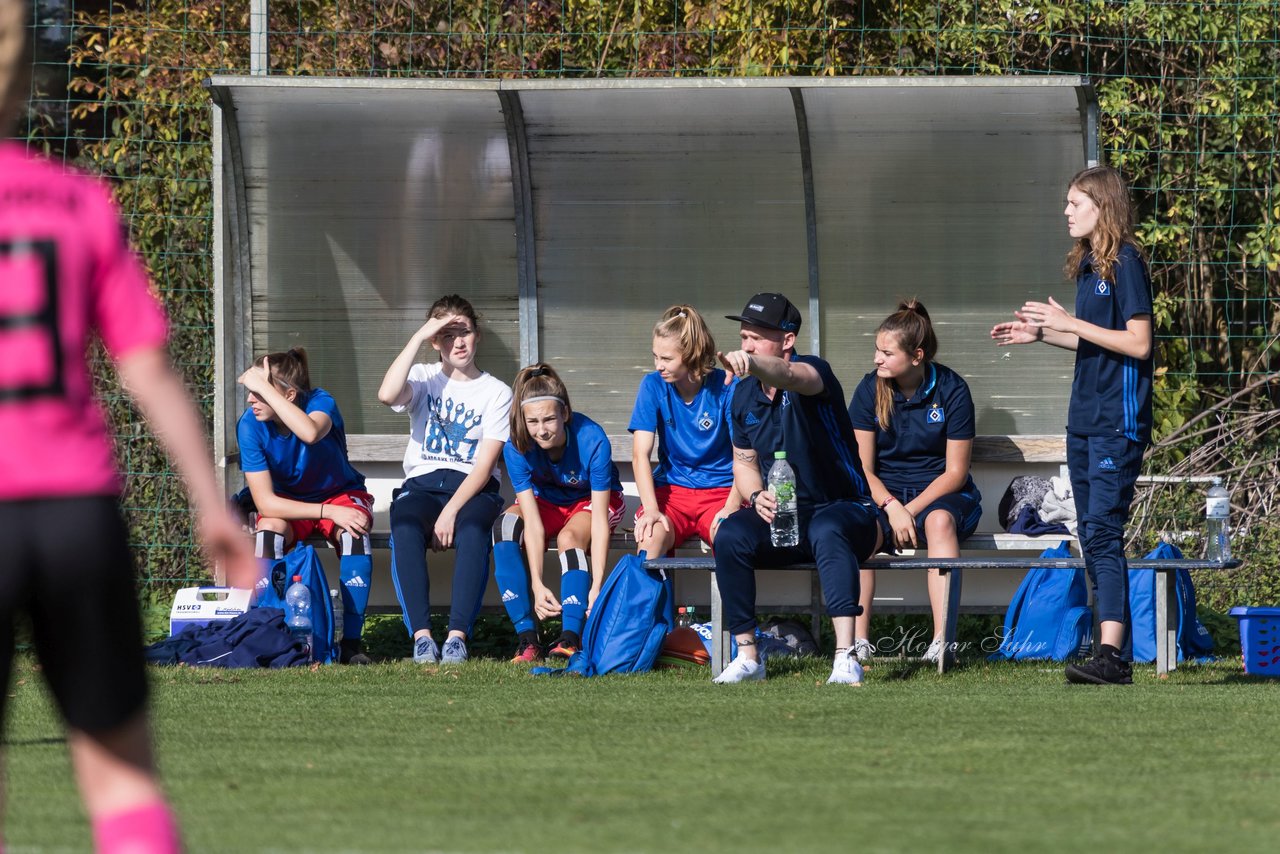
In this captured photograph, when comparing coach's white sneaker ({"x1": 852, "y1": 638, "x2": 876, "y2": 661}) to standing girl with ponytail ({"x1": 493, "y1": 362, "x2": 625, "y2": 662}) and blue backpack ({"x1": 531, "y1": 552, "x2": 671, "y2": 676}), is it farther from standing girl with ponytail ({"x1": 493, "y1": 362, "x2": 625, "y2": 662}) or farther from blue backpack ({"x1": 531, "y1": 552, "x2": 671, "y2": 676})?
standing girl with ponytail ({"x1": 493, "y1": 362, "x2": 625, "y2": 662})

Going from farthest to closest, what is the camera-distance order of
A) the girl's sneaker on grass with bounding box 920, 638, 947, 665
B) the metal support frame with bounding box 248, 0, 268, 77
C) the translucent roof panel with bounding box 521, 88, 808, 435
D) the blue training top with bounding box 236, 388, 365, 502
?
the translucent roof panel with bounding box 521, 88, 808, 435
the metal support frame with bounding box 248, 0, 268, 77
the blue training top with bounding box 236, 388, 365, 502
the girl's sneaker on grass with bounding box 920, 638, 947, 665

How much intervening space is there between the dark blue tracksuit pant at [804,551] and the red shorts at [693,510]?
0.95 meters

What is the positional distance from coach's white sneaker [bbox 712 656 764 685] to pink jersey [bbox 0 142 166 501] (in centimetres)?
396

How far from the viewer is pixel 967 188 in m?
8.16

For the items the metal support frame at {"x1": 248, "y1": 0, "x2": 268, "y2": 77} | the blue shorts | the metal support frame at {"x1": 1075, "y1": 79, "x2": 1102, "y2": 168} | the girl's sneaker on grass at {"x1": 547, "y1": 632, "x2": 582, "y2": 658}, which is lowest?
the girl's sneaker on grass at {"x1": 547, "y1": 632, "x2": 582, "y2": 658}

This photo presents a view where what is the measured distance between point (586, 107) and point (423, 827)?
5.31 m

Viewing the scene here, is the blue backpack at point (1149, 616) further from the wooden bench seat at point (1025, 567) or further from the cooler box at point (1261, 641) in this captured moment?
the cooler box at point (1261, 641)

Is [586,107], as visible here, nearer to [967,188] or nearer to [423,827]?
[967,188]

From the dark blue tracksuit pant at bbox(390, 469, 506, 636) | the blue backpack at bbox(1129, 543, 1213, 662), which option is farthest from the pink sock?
the blue backpack at bbox(1129, 543, 1213, 662)

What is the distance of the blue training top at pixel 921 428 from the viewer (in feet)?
23.2

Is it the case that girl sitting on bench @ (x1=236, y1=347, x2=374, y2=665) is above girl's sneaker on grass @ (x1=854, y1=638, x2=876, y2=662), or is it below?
above

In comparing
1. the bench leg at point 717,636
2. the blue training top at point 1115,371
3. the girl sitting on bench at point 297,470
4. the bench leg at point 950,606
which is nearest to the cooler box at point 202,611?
the girl sitting on bench at point 297,470

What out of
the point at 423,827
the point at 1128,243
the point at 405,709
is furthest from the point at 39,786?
the point at 1128,243

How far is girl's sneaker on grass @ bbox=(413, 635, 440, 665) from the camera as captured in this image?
22.5 feet
